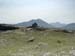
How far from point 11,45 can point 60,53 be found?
4362mm

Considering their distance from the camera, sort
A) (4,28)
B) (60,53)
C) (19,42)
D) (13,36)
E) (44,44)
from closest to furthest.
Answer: (60,53), (44,44), (19,42), (13,36), (4,28)

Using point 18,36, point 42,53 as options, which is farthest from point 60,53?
point 18,36

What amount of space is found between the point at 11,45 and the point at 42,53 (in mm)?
3384

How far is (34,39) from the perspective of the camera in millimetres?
16469

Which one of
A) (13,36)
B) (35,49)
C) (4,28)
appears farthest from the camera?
(4,28)

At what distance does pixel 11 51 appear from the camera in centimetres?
1341

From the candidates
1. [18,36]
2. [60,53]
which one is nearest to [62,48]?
[60,53]

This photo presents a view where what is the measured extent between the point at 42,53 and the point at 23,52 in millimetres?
1335

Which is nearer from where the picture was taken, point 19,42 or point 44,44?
point 44,44

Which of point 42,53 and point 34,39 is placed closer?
point 42,53

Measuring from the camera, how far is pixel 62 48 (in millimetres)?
13969

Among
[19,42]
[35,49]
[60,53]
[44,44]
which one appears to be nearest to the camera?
[60,53]

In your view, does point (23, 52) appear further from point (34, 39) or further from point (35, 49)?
point (34, 39)

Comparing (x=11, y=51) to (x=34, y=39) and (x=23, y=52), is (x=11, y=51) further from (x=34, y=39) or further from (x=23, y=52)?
(x=34, y=39)
